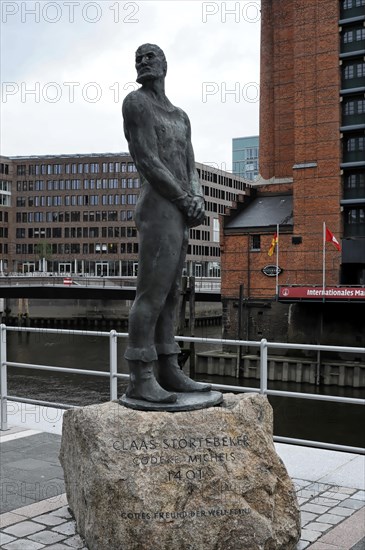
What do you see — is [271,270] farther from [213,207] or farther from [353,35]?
[213,207]

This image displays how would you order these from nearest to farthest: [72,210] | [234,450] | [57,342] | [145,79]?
[234,450] < [145,79] < [57,342] < [72,210]

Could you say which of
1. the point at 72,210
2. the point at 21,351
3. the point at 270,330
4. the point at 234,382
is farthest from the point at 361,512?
the point at 72,210

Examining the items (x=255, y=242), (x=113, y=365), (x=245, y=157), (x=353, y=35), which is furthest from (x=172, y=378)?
(x=245, y=157)

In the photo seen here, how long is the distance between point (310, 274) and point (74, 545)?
39.0 m

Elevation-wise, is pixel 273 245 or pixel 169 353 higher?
pixel 273 245

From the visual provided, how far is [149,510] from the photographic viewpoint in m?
4.90

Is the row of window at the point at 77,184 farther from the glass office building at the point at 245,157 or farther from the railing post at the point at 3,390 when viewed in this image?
the railing post at the point at 3,390

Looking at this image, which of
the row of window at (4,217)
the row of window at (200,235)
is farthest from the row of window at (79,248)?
the row of window at (200,235)

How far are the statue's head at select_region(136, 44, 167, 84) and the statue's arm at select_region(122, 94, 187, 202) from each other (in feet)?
0.82

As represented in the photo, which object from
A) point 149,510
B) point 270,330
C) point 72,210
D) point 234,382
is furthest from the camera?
point 72,210

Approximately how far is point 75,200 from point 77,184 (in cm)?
256

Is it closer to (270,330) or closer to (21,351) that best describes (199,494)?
(270,330)

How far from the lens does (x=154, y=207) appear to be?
5574mm

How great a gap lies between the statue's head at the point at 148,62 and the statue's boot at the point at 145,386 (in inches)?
94.9
